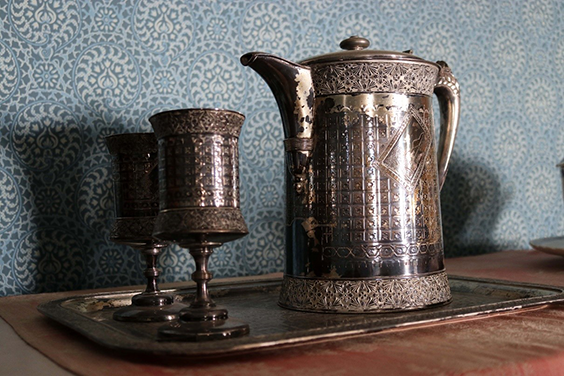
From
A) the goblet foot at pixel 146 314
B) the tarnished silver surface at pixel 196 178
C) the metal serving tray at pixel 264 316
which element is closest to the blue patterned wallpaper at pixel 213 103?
the metal serving tray at pixel 264 316

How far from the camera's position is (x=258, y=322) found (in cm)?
66

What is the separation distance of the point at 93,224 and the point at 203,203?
45 cm

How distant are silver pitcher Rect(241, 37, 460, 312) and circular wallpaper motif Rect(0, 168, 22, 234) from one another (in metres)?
0.45

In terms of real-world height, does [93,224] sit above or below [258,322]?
above

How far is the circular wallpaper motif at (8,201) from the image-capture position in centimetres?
93

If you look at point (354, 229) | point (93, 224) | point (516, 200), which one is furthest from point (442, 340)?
point (516, 200)

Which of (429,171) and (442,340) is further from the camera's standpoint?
(429,171)

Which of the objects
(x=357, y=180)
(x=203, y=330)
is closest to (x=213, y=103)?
(x=357, y=180)

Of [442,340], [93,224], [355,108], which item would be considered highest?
[355,108]

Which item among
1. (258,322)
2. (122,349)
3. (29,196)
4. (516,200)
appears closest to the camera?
(122,349)

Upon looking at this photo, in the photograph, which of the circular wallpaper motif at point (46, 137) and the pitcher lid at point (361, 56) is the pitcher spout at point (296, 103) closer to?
the pitcher lid at point (361, 56)

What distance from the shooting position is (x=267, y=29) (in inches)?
45.7

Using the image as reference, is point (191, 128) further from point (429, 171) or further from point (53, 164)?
point (53, 164)

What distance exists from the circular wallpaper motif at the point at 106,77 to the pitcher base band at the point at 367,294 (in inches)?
18.9
